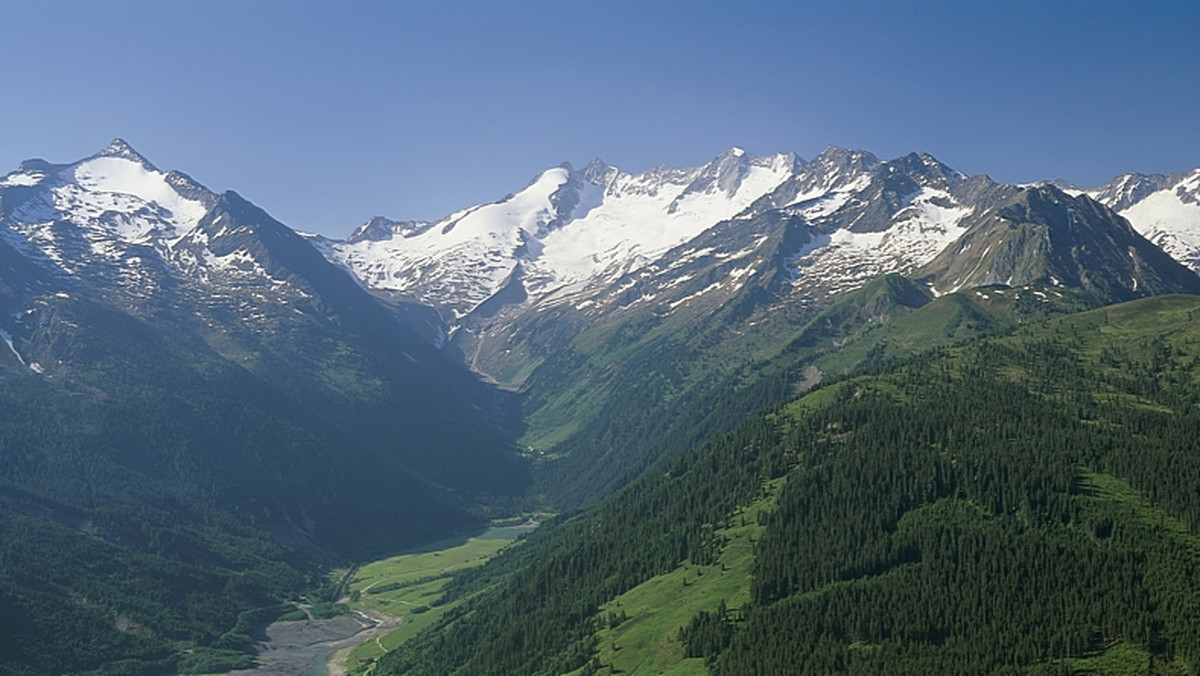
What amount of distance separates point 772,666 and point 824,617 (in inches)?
707

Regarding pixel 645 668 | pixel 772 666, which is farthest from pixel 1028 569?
pixel 645 668

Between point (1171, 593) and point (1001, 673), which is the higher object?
point (1171, 593)

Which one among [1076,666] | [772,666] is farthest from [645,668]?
[1076,666]

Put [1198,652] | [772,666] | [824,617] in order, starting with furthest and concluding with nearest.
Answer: [824,617] → [772,666] → [1198,652]

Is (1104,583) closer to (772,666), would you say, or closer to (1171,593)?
(1171,593)

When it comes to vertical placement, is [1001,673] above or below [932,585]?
below

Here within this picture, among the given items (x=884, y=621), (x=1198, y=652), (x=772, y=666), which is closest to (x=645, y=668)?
(x=772, y=666)

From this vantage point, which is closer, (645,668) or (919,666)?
(919,666)

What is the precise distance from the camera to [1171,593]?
603 ft

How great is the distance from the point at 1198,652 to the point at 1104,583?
26.0 metres

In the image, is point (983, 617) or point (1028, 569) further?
point (1028, 569)

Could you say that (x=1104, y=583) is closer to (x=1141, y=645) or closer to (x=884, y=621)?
(x=1141, y=645)

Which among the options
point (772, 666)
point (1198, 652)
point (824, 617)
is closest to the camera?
point (1198, 652)

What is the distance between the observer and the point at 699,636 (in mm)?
199500
